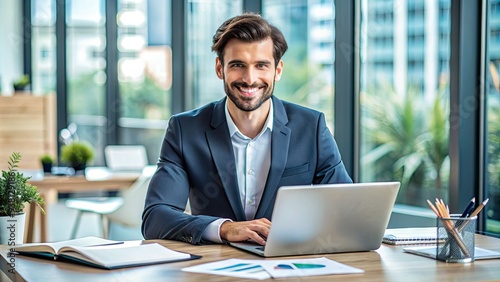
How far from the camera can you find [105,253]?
6.84ft

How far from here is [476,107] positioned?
3.90 m

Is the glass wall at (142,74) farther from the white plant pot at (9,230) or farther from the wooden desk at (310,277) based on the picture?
the wooden desk at (310,277)

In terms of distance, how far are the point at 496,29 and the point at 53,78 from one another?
592 cm

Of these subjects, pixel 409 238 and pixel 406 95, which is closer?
pixel 409 238

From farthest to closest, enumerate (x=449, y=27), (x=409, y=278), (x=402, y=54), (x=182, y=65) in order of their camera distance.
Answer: (x=182, y=65) → (x=402, y=54) → (x=449, y=27) → (x=409, y=278)

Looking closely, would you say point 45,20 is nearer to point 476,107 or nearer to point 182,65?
point 182,65

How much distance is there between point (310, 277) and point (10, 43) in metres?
7.62

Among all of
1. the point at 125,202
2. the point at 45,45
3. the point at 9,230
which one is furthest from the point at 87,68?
the point at 9,230

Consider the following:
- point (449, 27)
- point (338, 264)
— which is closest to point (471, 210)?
point (338, 264)

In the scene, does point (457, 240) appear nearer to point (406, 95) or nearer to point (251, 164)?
point (251, 164)

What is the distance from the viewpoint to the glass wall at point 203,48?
282 inches

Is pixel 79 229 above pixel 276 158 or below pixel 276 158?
below

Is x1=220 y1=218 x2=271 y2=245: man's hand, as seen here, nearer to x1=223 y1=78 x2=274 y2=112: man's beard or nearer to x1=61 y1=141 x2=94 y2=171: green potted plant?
x1=223 y1=78 x2=274 y2=112: man's beard

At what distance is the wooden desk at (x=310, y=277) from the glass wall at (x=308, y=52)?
307 cm
